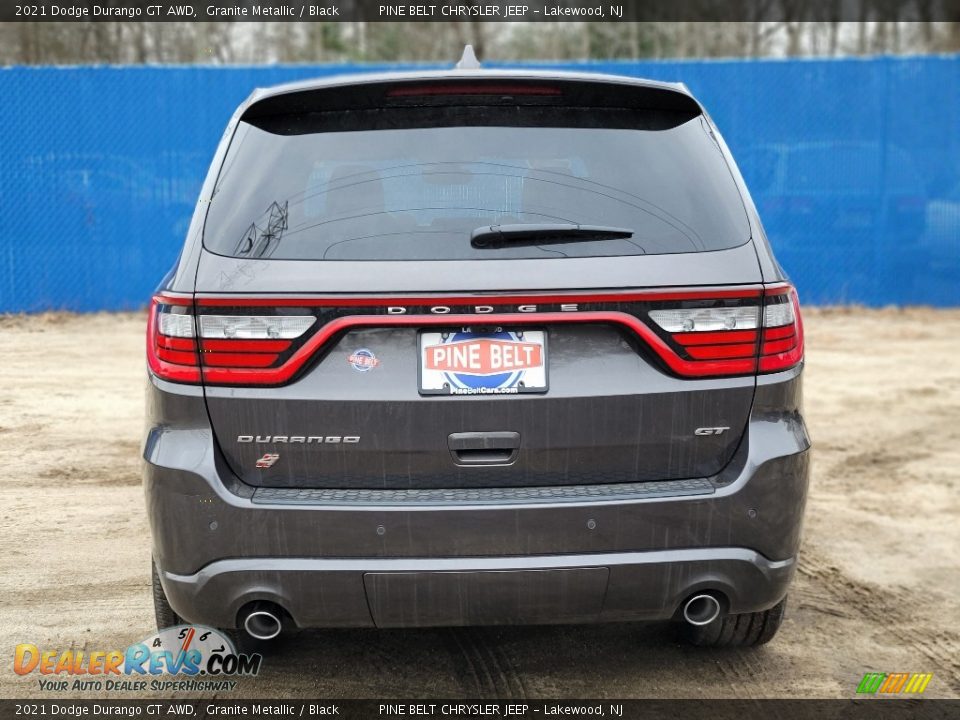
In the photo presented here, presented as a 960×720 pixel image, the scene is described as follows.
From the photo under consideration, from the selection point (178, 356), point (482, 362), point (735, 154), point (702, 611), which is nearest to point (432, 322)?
point (482, 362)

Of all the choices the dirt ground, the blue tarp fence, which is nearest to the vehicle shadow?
the dirt ground

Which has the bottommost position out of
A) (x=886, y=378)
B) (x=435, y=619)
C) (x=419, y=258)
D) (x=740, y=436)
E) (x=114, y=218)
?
(x=886, y=378)

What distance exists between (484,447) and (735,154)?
992 cm

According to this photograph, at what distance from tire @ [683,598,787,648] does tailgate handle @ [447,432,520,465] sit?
1134 mm

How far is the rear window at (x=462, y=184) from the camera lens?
8.71 feet

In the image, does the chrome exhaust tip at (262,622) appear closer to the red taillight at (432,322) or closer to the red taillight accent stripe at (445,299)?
the red taillight at (432,322)

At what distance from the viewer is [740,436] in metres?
2.67

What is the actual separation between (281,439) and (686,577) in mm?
1101

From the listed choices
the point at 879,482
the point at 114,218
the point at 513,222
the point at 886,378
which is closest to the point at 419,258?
the point at 513,222

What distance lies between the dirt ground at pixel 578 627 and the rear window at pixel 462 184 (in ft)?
4.68

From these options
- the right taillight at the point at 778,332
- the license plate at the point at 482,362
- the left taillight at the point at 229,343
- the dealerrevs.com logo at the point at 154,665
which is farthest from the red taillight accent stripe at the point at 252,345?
the right taillight at the point at 778,332

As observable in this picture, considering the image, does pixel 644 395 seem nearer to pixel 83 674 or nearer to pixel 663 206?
pixel 663 206

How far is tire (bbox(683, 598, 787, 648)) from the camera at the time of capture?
129 inches

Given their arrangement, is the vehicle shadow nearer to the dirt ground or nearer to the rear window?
the dirt ground
